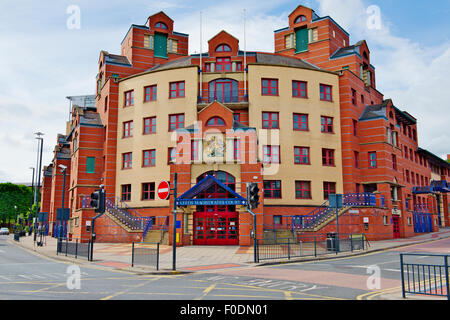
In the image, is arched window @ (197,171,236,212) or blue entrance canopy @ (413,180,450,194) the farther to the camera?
blue entrance canopy @ (413,180,450,194)

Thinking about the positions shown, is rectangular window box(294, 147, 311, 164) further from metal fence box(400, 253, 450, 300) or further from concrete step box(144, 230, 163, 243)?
metal fence box(400, 253, 450, 300)

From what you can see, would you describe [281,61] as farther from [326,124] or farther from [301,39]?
[326,124]

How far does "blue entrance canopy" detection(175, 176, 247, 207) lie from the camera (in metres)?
28.8

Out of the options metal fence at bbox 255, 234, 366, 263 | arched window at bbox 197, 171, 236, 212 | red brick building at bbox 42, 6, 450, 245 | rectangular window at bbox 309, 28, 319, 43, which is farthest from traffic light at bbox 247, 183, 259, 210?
rectangular window at bbox 309, 28, 319, 43

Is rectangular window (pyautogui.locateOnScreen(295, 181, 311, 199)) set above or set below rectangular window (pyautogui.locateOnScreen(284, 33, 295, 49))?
below

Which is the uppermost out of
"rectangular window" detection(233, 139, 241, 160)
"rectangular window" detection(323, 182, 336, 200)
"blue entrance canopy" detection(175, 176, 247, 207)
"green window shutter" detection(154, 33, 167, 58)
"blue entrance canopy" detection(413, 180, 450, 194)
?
"green window shutter" detection(154, 33, 167, 58)

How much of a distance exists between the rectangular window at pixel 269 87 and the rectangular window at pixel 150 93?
37.4 ft

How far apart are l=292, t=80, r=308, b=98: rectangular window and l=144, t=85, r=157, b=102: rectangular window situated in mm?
14459

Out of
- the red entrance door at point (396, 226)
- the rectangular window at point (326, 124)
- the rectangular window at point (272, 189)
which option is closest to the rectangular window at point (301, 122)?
the rectangular window at point (326, 124)

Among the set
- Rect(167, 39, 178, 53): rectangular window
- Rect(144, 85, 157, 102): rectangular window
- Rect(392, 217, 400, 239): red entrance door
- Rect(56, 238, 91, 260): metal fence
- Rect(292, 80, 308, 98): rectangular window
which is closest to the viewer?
Rect(56, 238, 91, 260): metal fence

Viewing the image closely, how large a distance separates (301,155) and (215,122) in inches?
401

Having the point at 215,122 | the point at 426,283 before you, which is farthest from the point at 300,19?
the point at 426,283

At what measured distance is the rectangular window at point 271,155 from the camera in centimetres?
3769
